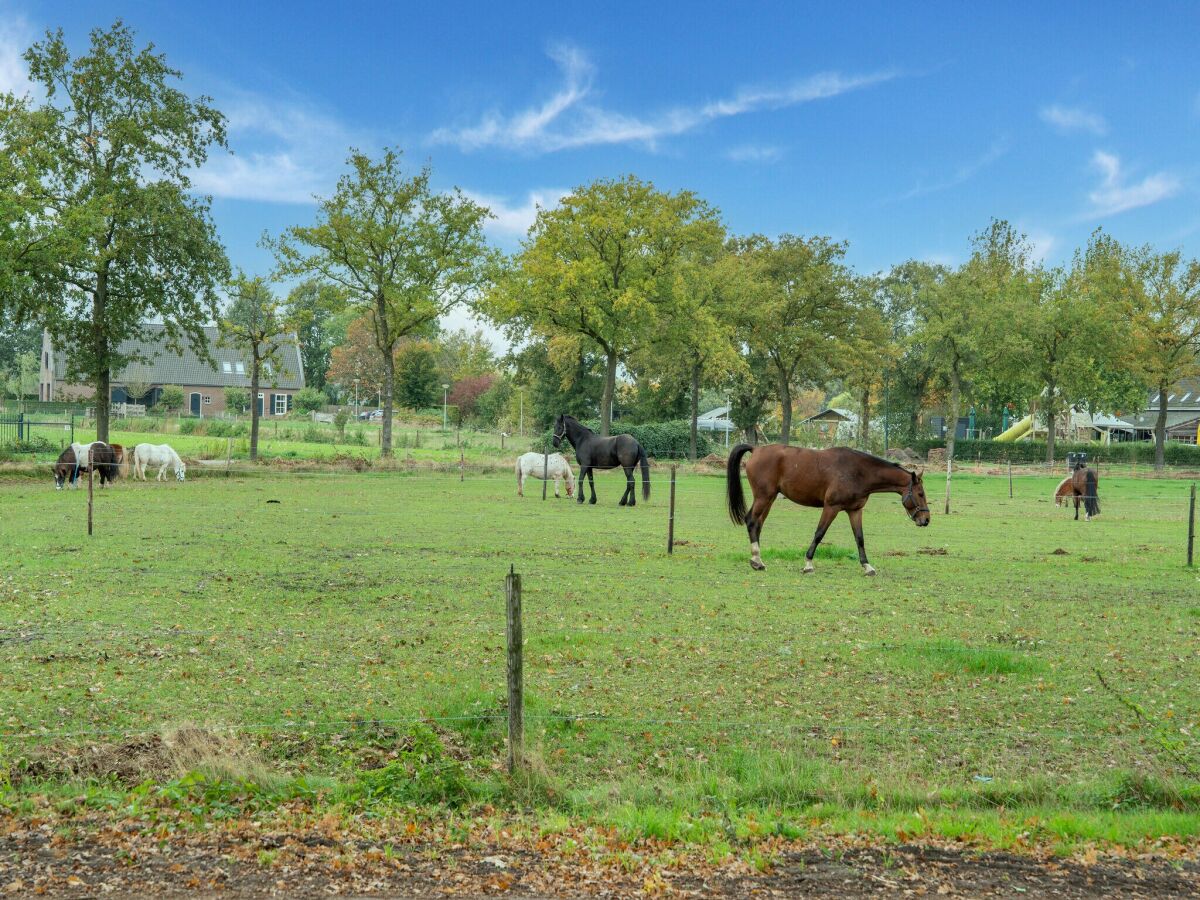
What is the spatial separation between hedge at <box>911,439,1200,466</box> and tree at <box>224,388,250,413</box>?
173 ft

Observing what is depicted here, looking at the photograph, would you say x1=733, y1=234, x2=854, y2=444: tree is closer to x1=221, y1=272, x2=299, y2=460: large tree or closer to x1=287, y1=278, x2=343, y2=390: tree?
x1=221, y1=272, x2=299, y2=460: large tree

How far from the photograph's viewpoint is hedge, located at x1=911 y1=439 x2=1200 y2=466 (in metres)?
60.3

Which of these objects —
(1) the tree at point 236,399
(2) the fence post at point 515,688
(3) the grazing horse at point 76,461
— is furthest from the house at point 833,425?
(2) the fence post at point 515,688

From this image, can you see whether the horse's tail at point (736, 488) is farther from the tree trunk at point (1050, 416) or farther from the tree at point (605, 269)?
the tree trunk at point (1050, 416)

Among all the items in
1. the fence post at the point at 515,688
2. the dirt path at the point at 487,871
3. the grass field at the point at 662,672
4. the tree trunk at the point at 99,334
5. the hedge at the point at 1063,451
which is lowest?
the dirt path at the point at 487,871

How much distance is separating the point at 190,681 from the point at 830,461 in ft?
33.6

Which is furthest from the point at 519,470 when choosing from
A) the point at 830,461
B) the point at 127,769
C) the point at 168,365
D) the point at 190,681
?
the point at 168,365

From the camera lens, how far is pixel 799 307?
60469 millimetres

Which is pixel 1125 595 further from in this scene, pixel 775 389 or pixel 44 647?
pixel 775 389

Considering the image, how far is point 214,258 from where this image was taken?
36.5 metres

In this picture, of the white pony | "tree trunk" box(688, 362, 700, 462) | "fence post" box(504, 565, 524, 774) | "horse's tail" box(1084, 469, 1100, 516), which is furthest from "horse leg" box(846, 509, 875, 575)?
"tree trunk" box(688, 362, 700, 462)

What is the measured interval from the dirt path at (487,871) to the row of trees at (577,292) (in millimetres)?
28452

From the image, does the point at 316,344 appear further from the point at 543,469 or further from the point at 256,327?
the point at 543,469

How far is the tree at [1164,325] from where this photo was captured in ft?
180
